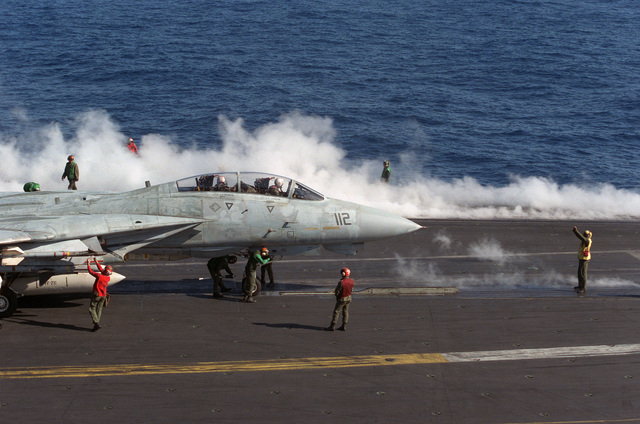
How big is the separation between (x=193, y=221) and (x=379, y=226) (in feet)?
16.4

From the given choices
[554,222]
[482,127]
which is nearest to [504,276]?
[554,222]

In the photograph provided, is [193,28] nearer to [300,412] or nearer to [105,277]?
[105,277]

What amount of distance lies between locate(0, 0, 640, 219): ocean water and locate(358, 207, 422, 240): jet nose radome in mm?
11427

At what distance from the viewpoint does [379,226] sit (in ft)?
63.1

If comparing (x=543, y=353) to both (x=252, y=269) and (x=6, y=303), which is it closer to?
(x=252, y=269)

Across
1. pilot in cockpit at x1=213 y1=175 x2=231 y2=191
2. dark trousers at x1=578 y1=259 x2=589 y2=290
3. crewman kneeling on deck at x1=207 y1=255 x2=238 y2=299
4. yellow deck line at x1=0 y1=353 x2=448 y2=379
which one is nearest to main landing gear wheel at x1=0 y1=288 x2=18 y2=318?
yellow deck line at x1=0 y1=353 x2=448 y2=379

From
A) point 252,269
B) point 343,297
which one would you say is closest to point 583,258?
point 343,297

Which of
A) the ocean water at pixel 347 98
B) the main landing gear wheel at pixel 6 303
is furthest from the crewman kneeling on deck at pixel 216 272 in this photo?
the ocean water at pixel 347 98

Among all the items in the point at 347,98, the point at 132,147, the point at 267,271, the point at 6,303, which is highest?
the point at 347,98

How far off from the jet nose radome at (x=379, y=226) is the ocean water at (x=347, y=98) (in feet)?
37.5

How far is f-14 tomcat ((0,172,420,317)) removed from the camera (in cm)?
1806

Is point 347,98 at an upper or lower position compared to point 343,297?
upper

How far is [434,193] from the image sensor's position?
36.0m

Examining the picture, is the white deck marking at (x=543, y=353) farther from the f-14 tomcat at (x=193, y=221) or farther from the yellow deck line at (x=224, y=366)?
the f-14 tomcat at (x=193, y=221)
